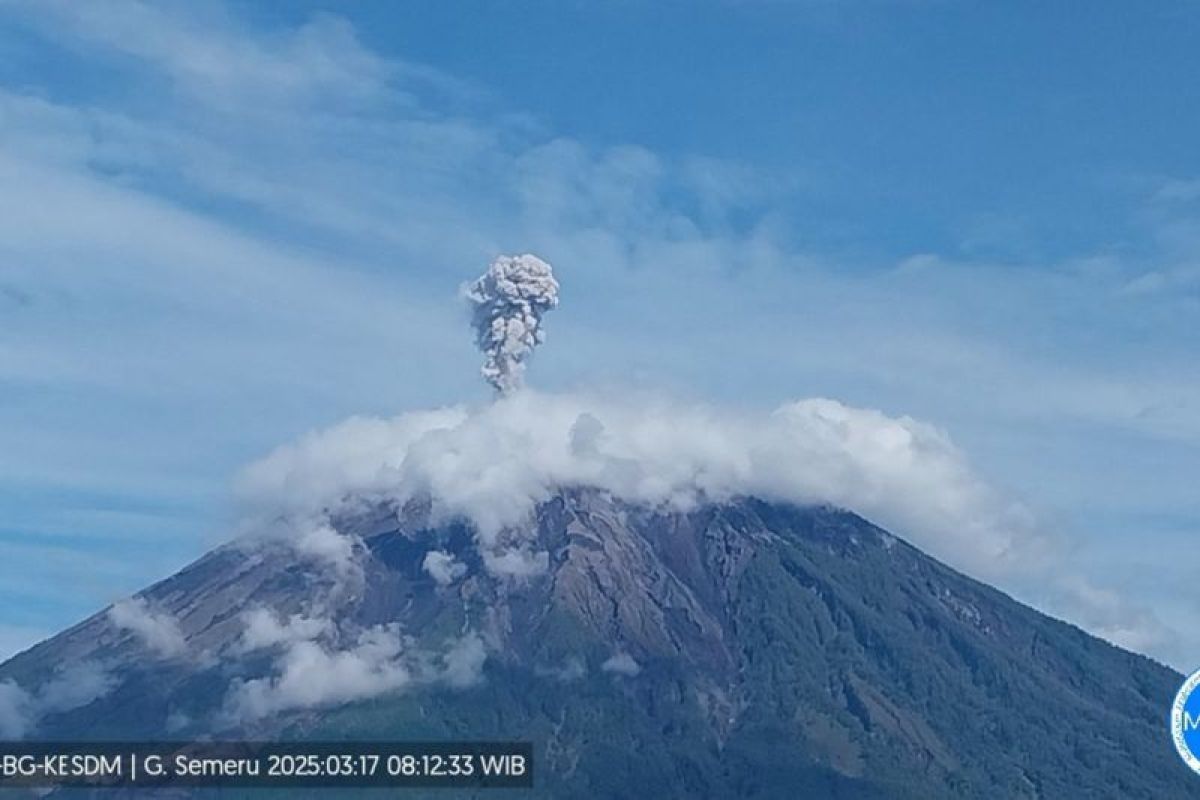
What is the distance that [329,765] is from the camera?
106750mm

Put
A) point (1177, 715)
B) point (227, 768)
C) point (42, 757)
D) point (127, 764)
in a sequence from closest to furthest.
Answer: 1. point (1177, 715)
2. point (42, 757)
3. point (127, 764)
4. point (227, 768)

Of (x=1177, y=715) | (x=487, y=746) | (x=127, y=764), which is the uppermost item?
(x=127, y=764)

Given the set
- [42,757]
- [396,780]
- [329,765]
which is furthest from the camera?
[329,765]

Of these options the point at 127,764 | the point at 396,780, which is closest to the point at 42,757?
the point at 396,780

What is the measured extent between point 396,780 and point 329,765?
19.1 m

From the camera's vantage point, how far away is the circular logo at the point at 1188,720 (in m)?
37.5

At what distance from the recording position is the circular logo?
37.5 metres

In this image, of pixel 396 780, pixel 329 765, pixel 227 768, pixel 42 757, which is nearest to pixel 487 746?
pixel 396 780

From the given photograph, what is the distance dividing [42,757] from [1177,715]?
57.2 m

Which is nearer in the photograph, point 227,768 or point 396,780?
point 396,780

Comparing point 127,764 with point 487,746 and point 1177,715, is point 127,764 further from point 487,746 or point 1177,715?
point 1177,715

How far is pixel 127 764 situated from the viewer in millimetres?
119188

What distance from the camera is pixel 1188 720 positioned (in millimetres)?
37625

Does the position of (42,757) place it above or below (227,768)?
below
